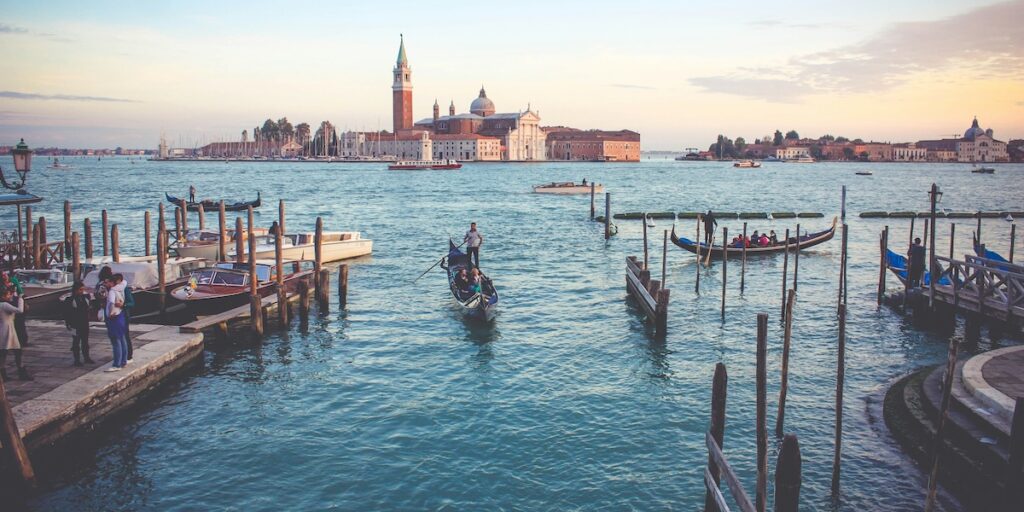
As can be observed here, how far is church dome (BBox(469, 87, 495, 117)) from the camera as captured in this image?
164 m

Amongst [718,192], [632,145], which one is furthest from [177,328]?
[632,145]

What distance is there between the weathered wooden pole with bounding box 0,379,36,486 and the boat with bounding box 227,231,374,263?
45.0 ft

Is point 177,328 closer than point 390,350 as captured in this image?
Yes

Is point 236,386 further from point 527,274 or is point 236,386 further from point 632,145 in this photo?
point 632,145

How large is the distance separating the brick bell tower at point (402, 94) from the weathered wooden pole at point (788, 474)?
143 m

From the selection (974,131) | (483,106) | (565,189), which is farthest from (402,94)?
(974,131)

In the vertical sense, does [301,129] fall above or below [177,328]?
above

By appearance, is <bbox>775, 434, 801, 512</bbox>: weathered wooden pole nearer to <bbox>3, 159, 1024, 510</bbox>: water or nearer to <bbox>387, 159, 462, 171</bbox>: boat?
<bbox>3, 159, 1024, 510</bbox>: water

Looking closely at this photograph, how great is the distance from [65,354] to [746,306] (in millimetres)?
13212

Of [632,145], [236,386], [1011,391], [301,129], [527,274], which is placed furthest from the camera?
[301,129]

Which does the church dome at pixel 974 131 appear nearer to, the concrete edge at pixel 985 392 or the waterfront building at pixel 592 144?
the waterfront building at pixel 592 144

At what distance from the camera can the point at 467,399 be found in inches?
442

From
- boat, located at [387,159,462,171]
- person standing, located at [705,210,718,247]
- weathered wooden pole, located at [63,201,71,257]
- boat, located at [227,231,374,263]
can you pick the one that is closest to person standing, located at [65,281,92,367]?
weathered wooden pole, located at [63,201,71,257]

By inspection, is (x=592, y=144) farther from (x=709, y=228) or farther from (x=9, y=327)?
(x=9, y=327)
